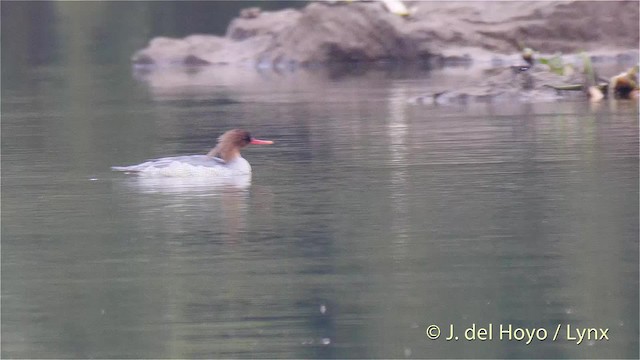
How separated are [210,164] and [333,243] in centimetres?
475

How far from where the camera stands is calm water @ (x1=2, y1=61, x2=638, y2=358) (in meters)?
9.82

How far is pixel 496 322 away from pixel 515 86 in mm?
16790

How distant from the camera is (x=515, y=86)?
26328mm

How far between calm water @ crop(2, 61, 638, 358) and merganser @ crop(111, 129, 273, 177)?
0.38 m

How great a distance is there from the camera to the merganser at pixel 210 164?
16.9m

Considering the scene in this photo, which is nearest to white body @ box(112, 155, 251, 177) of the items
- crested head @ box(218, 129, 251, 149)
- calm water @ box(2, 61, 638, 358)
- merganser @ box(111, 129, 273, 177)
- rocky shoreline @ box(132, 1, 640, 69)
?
merganser @ box(111, 129, 273, 177)

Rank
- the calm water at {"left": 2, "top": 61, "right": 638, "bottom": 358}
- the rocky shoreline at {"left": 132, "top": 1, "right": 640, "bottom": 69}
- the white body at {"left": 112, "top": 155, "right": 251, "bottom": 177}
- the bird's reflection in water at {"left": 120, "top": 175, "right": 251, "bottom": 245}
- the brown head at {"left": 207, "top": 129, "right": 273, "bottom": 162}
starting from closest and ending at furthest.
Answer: the calm water at {"left": 2, "top": 61, "right": 638, "bottom": 358}
the bird's reflection in water at {"left": 120, "top": 175, "right": 251, "bottom": 245}
the white body at {"left": 112, "top": 155, "right": 251, "bottom": 177}
the brown head at {"left": 207, "top": 129, "right": 273, "bottom": 162}
the rocky shoreline at {"left": 132, "top": 1, "right": 640, "bottom": 69}

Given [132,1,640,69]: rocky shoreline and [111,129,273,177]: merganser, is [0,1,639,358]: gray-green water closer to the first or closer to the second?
[111,129,273,177]: merganser

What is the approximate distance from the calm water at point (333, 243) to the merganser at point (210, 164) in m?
0.38

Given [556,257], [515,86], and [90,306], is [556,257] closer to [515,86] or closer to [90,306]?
[90,306]

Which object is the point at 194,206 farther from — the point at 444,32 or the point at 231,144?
the point at 444,32

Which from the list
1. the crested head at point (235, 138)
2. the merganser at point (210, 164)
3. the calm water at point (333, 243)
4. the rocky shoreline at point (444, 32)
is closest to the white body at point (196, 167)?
the merganser at point (210, 164)

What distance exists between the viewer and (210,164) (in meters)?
17.0

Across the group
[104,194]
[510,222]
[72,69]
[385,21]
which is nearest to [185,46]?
[72,69]
